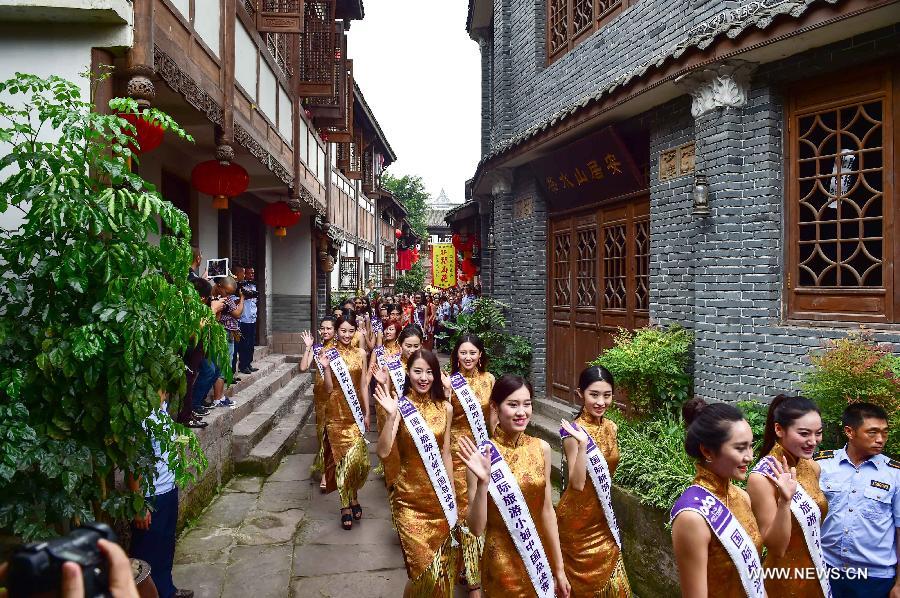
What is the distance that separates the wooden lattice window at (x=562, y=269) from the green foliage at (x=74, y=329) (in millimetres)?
6840

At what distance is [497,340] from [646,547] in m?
6.21

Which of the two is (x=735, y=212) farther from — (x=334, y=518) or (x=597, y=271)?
(x=334, y=518)

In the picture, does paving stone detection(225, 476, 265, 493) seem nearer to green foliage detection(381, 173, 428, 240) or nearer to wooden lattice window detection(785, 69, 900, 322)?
wooden lattice window detection(785, 69, 900, 322)

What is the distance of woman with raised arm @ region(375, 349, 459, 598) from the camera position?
13.7 ft

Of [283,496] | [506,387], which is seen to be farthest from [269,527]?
[506,387]

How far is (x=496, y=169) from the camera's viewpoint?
10328 millimetres

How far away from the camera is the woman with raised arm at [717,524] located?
257 centimetres

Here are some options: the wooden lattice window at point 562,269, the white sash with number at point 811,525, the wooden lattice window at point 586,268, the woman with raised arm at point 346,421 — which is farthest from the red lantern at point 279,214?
the white sash with number at point 811,525

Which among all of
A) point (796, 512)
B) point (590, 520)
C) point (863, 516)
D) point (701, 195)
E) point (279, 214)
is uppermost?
point (279, 214)

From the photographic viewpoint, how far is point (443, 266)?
995 inches

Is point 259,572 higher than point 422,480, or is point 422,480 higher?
point 422,480

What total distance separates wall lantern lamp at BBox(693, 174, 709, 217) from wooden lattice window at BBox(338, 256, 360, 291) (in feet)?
53.1

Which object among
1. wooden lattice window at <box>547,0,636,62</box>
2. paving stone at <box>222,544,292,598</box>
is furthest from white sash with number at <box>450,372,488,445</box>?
wooden lattice window at <box>547,0,636,62</box>

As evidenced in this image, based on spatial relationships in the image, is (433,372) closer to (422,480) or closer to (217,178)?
(422,480)
